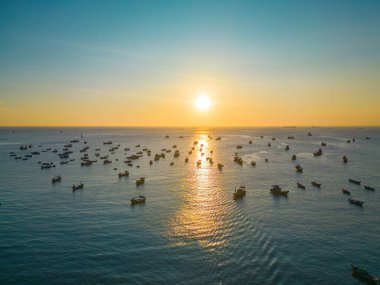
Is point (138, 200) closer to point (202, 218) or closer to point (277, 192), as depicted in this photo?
point (202, 218)

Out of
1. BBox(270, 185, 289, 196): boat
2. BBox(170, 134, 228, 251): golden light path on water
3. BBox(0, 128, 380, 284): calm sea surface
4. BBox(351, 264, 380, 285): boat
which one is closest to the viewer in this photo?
BBox(351, 264, 380, 285): boat

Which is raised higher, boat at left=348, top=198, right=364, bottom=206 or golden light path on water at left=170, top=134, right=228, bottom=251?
boat at left=348, top=198, right=364, bottom=206

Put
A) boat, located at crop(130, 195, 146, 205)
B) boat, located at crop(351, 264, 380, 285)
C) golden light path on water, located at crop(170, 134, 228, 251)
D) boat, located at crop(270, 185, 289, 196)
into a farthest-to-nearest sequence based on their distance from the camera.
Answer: boat, located at crop(270, 185, 289, 196) < boat, located at crop(130, 195, 146, 205) < golden light path on water, located at crop(170, 134, 228, 251) < boat, located at crop(351, 264, 380, 285)

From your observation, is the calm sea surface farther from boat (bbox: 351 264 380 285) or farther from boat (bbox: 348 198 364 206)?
boat (bbox: 351 264 380 285)

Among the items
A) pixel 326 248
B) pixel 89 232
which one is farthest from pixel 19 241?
pixel 326 248

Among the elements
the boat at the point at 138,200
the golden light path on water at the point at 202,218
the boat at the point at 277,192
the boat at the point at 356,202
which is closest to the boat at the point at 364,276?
the golden light path on water at the point at 202,218

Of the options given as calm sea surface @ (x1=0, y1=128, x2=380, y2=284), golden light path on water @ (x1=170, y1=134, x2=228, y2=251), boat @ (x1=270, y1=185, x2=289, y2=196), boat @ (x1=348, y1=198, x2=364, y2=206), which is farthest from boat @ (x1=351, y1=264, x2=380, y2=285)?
boat @ (x1=270, y1=185, x2=289, y2=196)

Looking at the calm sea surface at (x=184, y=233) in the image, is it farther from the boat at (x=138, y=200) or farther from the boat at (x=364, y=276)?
the boat at (x=138, y=200)
